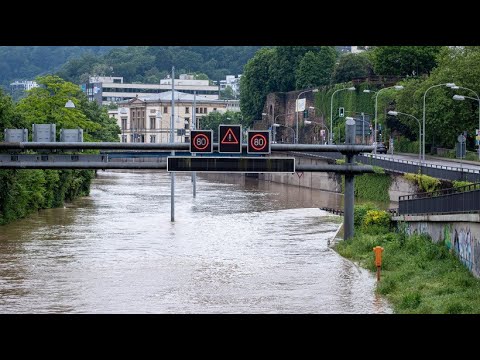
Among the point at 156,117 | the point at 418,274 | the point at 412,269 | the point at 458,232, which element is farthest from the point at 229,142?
the point at 156,117

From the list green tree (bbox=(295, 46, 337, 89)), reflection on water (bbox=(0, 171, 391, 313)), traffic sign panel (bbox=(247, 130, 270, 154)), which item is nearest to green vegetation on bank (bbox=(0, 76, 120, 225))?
reflection on water (bbox=(0, 171, 391, 313))

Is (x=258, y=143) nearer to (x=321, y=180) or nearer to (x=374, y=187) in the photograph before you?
(x=374, y=187)

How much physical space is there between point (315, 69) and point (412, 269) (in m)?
129

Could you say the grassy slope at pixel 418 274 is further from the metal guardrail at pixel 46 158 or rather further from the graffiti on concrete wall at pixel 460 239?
the metal guardrail at pixel 46 158

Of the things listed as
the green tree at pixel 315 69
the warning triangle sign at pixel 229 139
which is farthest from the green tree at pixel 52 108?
the green tree at pixel 315 69

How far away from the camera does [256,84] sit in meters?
182

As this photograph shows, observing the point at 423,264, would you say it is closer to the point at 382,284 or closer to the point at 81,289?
the point at 382,284

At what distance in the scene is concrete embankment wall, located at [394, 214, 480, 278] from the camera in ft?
120

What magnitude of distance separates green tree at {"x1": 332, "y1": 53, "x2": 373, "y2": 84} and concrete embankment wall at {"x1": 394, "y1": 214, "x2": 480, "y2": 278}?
107696 millimetres

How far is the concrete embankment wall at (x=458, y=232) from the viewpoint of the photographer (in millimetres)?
36594
